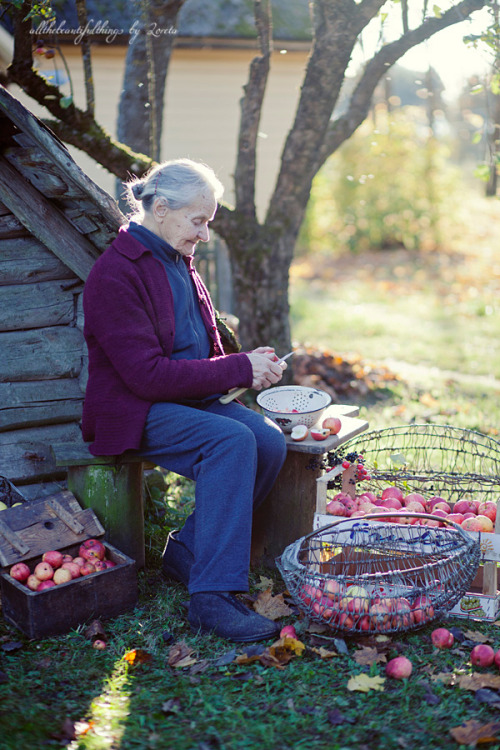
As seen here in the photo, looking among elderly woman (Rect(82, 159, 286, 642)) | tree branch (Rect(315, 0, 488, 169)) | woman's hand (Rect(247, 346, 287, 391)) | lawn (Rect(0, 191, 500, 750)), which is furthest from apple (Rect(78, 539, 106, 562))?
tree branch (Rect(315, 0, 488, 169))

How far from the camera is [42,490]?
404cm

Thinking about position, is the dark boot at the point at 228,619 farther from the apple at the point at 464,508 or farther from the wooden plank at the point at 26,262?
the wooden plank at the point at 26,262

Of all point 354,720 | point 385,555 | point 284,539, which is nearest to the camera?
point 354,720

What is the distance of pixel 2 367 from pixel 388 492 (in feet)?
6.66

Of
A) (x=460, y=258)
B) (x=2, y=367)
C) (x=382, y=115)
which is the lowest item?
(x=460, y=258)

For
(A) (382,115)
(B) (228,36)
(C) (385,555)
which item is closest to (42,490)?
(C) (385,555)

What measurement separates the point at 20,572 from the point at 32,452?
96 cm

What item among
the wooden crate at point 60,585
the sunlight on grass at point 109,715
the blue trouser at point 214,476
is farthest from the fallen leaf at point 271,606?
the sunlight on grass at point 109,715

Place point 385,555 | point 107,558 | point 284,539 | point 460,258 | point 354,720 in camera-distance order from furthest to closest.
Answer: point 460,258 < point 284,539 < point 107,558 < point 385,555 < point 354,720

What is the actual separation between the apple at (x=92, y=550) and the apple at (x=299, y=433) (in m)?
0.98

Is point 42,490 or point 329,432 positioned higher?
point 329,432

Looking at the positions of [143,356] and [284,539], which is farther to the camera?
[284,539]

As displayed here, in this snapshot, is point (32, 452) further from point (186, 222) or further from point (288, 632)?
point (288, 632)

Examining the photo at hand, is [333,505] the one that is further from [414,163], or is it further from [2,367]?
[414,163]
